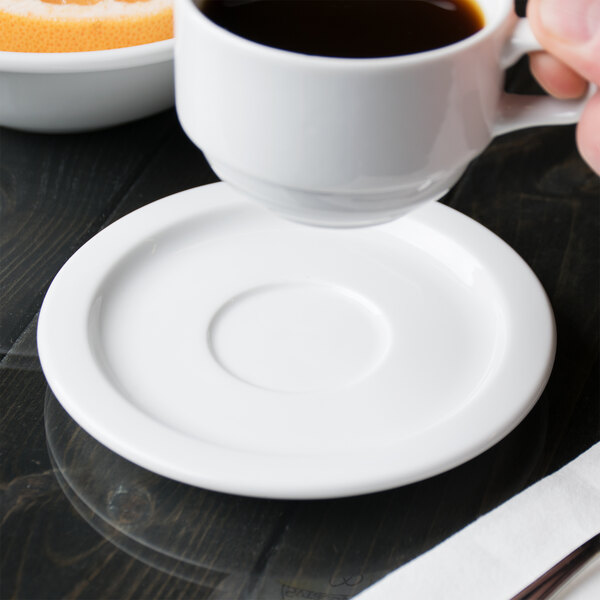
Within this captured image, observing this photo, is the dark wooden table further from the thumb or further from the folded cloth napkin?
the thumb

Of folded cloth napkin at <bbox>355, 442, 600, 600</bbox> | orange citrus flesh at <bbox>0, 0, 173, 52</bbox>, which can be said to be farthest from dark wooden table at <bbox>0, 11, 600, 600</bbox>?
orange citrus flesh at <bbox>0, 0, 173, 52</bbox>

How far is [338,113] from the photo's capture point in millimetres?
428

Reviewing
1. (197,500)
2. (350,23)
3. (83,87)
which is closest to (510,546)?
(197,500)

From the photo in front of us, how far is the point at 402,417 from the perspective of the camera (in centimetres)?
52

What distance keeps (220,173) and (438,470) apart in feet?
0.60

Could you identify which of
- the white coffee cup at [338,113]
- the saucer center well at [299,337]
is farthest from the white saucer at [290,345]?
the white coffee cup at [338,113]

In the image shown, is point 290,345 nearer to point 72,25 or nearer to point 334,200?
point 334,200

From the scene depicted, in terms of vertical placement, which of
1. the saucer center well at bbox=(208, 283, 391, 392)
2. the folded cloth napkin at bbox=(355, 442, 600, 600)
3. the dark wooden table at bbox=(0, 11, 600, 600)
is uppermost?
the folded cloth napkin at bbox=(355, 442, 600, 600)

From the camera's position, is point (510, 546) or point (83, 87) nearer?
point (510, 546)

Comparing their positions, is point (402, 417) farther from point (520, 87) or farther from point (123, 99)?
point (520, 87)

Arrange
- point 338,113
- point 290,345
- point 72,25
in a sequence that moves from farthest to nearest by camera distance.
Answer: point 72,25
point 290,345
point 338,113

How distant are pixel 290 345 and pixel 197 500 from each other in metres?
0.11

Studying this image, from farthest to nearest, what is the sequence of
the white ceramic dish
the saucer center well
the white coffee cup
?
1. the white ceramic dish
2. the saucer center well
3. the white coffee cup

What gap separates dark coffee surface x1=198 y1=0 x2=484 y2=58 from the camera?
1.54 ft
